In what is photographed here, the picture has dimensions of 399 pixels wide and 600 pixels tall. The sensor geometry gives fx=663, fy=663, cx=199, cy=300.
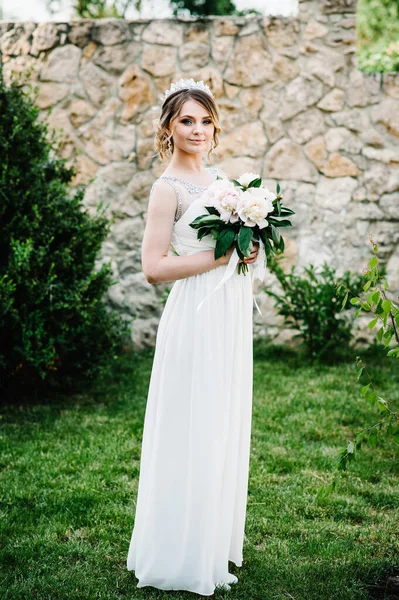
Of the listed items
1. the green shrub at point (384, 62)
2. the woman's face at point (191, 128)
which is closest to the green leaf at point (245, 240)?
the woman's face at point (191, 128)

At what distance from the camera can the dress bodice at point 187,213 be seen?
A: 8.97ft

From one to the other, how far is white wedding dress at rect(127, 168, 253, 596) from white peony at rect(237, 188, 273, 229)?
203 millimetres

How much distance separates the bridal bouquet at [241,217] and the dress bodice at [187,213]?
0.05 m

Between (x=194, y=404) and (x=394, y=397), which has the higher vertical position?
(x=194, y=404)

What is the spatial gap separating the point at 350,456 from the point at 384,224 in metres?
4.50

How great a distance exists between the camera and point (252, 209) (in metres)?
2.59

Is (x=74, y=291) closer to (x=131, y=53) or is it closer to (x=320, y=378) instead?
(x=320, y=378)

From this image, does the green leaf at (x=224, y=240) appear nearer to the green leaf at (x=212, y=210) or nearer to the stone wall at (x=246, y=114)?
the green leaf at (x=212, y=210)

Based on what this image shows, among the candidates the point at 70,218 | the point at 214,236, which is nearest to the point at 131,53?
the point at 70,218

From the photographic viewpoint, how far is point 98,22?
6469 mm

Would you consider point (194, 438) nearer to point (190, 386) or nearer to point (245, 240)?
point (190, 386)

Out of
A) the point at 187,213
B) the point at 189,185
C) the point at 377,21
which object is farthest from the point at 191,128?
the point at 377,21

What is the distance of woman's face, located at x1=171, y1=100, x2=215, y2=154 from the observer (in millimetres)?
2812

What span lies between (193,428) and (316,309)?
3.63 meters
